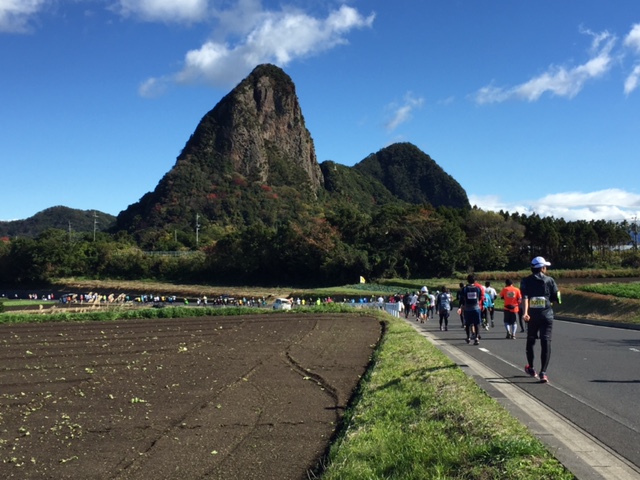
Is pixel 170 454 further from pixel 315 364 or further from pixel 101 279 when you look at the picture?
pixel 101 279

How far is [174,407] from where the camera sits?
324 inches

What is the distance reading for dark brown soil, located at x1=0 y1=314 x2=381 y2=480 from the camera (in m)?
5.80

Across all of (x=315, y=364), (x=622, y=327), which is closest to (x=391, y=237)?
(x=622, y=327)

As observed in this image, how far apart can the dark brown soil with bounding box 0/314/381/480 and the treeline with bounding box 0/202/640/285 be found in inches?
2032

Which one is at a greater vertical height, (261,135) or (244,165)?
(261,135)

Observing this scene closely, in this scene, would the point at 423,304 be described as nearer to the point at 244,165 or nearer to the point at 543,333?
the point at 543,333

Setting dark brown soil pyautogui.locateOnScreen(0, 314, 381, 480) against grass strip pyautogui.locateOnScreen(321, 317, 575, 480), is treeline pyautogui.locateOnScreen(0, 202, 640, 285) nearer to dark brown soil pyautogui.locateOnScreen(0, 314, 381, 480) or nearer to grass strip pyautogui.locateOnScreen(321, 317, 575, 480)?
dark brown soil pyautogui.locateOnScreen(0, 314, 381, 480)

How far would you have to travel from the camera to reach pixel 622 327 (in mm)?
19672

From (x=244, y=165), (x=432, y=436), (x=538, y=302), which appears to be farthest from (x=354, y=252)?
(x=244, y=165)

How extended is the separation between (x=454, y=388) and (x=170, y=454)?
136 inches

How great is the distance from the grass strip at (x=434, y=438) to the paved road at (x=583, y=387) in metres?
0.37

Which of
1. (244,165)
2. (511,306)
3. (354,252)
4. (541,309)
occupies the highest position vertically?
(244,165)

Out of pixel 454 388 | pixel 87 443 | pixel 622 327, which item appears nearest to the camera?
pixel 87 443

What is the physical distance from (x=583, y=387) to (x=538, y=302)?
129 centimetres
